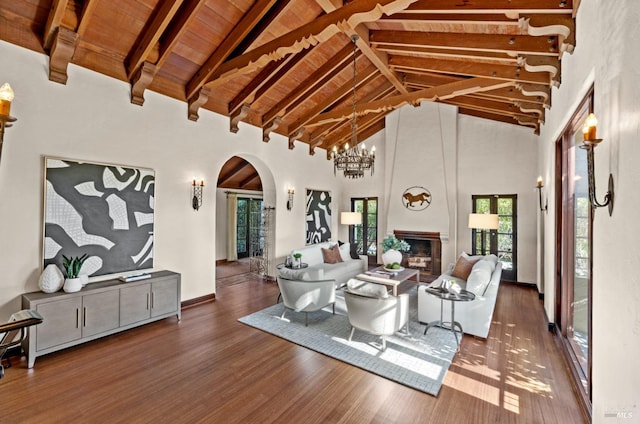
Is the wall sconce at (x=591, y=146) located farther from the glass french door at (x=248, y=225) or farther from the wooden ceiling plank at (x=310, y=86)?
the glass french door at (x=248, y=225)

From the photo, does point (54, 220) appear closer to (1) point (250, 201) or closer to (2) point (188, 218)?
(2) point (188, 218)

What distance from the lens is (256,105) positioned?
6.01 meters

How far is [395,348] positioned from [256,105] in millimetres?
5145

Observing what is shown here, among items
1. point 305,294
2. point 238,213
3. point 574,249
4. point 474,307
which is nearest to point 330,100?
point 305,294

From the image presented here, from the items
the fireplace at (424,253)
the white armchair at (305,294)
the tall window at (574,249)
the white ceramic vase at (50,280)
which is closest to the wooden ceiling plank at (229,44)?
the white ceramic vase at (50,280)

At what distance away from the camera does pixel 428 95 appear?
17.9 ft

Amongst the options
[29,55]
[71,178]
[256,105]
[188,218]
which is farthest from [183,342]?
[256,105]

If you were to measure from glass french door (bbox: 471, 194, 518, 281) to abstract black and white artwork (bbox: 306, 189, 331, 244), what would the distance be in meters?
3.97

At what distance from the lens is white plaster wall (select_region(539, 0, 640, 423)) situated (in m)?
1.48

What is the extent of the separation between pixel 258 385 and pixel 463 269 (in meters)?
4.16


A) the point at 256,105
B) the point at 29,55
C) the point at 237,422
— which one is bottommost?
the point at 237,422

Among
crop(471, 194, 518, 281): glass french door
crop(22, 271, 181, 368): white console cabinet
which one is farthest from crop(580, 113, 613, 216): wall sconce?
crop(471, 194, 518, 281): glass french door

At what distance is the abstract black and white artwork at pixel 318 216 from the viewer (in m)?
7.96

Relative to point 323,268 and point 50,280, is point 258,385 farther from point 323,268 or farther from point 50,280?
point 323,268
